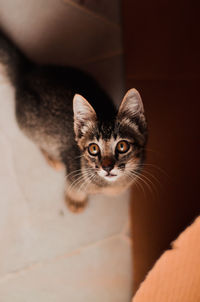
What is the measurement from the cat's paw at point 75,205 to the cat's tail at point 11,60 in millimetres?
667

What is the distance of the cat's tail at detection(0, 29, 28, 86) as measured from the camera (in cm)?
137

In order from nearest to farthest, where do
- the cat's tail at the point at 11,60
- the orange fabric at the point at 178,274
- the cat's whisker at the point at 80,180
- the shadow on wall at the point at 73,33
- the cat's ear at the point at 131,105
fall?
the orange fabric at the point at 178,274
the cat's ear at the point at 131,105
the cat's whisker at the point at 80,180
the cat's tail at the point at 11,60
the shadow on wall at the point at 73,33

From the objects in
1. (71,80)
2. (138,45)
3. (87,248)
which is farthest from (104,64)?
(87,248)

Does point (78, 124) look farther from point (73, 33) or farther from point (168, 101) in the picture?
point (73, 33)

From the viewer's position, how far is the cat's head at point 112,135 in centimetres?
102

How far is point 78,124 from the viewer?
1093 millimetres

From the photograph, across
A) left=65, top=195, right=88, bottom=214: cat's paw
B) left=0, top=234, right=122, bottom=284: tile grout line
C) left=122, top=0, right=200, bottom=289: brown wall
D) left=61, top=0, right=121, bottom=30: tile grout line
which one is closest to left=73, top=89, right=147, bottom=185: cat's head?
left=122, top=0, right=200, bottom=289: brown wall

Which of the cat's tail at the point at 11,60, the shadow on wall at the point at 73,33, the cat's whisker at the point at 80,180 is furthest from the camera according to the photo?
the shadow on wall at the point at 73,33

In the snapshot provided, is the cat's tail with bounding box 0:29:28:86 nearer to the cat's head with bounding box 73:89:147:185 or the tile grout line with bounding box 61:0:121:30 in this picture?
the tile grout line with bounding box 61:0:121:30

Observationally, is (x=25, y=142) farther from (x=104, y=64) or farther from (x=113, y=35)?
(x=113, y=35)

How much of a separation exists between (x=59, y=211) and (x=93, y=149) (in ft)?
2.20

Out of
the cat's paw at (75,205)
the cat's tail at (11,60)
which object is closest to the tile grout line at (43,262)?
the cat's paw at (75,205)

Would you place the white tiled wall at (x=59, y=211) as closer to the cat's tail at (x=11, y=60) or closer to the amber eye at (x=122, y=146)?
the cat's tail at (x=11, y=60)

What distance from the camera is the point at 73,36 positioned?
5.23 feet
